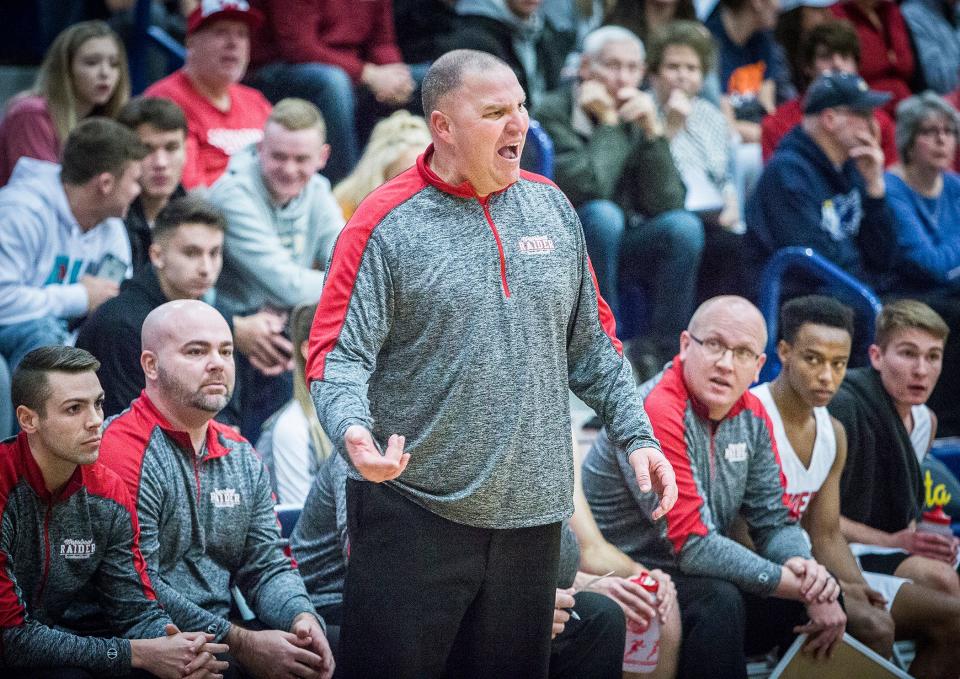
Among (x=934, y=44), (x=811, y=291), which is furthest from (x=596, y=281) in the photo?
(x=934, y=44)

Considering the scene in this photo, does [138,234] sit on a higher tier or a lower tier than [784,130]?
lower

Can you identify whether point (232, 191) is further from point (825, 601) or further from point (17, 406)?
point (825, 601)

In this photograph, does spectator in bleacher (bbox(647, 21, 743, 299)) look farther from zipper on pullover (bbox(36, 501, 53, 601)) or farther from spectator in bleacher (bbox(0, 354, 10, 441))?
zipper on pullover (bbox(36, 501, 53, 601))

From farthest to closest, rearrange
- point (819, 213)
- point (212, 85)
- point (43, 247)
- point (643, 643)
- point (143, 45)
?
point (143, 45) → point (819, 213) → point (212, 85) → point (43, 247) → point (643, 643)

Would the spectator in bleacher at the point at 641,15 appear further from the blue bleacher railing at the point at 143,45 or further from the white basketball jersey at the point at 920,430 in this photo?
the white basketball jersey at the point at 920,430

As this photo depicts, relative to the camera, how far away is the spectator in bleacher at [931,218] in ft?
16.0

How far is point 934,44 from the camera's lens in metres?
6.33

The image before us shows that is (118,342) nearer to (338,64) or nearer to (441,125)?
(441,125)

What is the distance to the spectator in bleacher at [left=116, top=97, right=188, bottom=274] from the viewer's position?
13.7 ft

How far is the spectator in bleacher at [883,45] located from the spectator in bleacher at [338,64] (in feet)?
7.69

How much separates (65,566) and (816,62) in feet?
13.6

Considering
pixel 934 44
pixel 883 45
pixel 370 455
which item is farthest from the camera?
pixel 934 44

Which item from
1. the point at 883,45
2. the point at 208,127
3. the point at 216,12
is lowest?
the point at 208,127

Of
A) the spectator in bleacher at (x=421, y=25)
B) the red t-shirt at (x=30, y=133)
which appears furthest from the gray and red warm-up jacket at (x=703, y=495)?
the spectator in bleacher at (x=421, y=25)
